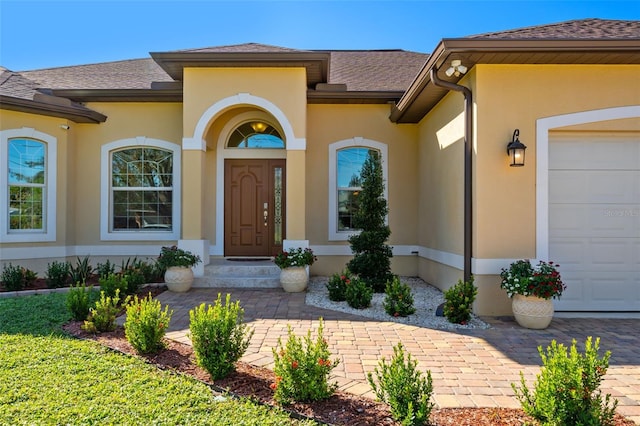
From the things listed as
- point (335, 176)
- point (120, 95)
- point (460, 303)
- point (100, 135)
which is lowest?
point (460, 303)

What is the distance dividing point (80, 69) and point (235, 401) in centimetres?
1121

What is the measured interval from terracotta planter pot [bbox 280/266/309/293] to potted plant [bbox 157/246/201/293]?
5.79 ft

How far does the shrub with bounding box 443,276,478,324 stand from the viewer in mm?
5294

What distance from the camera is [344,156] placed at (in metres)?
9.11

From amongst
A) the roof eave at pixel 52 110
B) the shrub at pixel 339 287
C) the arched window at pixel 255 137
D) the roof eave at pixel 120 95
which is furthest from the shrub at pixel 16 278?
the shrub at pixel 339 287

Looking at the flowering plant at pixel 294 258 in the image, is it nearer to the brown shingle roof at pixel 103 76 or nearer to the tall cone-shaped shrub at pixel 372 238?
the tall cone-shaped shrub at pixel 372 238

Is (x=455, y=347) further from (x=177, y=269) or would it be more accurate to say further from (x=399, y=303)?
(x=177, y=269)

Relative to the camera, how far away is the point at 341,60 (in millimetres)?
11680

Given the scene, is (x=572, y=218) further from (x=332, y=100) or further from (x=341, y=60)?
(x=341, y=60)

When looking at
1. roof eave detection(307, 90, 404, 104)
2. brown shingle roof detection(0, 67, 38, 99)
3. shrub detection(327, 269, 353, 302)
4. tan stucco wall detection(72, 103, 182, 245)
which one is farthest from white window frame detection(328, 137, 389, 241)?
brown shingle roof detection(0, 67, 38, 99)

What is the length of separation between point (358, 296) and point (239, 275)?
2.80m

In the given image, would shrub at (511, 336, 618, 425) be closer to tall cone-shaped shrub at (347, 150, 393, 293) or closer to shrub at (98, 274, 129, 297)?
tall cone-shaped shrub at (347, 150, 393, 293)

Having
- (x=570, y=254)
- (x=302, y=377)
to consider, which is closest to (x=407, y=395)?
(x=302, y=377)

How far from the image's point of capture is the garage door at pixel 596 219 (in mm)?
5840
